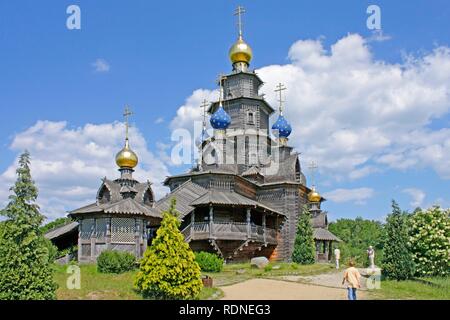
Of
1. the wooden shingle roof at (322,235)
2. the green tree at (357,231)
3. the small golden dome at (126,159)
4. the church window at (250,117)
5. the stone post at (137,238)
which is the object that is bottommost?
the green tree at (357,231)

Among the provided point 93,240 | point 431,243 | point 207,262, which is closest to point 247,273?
point 207,262

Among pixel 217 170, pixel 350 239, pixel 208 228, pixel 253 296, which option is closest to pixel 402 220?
pixel 253 296

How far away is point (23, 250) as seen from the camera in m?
12.4

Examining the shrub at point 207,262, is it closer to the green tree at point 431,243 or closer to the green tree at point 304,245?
the green tree at point 304,245

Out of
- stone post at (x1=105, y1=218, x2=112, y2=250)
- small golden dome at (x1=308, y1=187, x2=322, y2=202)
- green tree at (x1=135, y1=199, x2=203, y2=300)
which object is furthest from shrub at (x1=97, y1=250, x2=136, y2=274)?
small golden dome at (x1=308, y1=187, x2=322, y2=202)

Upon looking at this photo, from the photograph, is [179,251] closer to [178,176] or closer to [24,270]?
[24,270]

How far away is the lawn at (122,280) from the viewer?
14280 mm

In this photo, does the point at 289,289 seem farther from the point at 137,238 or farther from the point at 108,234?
the point at 108,234

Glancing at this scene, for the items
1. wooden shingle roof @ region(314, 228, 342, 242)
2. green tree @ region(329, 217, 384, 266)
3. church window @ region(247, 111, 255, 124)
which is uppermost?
church window @ region(247, 111, 255, 124)

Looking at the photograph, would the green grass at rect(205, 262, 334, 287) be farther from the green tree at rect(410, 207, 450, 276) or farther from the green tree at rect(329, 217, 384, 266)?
the green tree at rect(329, 217, 384, 266)

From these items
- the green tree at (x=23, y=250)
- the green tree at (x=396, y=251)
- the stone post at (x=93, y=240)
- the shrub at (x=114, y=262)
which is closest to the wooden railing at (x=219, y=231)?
the stone post at (x=93, y=240)

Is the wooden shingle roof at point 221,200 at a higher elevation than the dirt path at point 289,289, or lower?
higher

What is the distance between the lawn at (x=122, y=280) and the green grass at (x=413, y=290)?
5.42m

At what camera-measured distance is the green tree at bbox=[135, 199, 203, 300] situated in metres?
13.6
